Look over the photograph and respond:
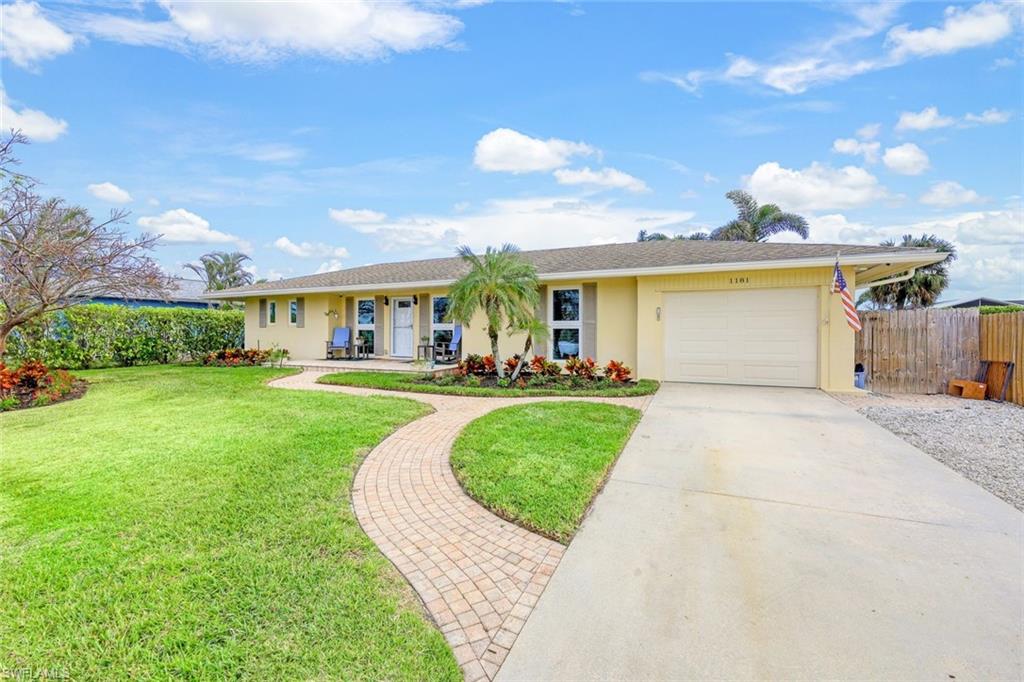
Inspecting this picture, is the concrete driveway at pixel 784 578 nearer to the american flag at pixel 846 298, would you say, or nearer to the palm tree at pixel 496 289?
the american flag at pixel 846 298

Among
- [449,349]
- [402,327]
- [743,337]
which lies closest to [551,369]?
[449,349]

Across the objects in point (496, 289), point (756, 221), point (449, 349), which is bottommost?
point (449, 349)

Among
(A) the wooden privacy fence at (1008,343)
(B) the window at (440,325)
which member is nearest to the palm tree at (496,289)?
(B) the window at (440,325)

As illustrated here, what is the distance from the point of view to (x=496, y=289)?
9.07 metres

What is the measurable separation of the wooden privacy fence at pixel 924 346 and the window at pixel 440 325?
10513 millimetres

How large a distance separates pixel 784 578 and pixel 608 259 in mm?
9662

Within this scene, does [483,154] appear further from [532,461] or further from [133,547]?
[133,547]

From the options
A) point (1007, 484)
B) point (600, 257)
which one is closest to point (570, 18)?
point (600, 257)

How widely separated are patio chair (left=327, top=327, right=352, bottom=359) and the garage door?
399 inches

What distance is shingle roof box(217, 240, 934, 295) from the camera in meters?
9.26

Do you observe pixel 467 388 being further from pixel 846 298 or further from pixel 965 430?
pixel 965 430

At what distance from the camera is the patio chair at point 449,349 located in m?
13.2

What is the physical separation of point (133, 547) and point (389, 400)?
5065mm

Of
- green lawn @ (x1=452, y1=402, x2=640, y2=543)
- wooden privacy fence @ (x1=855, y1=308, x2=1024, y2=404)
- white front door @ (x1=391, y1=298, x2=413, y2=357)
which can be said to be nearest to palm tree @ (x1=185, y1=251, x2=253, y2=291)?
white front door @ (x1=391, y1=298, x2=413, y2=357)
